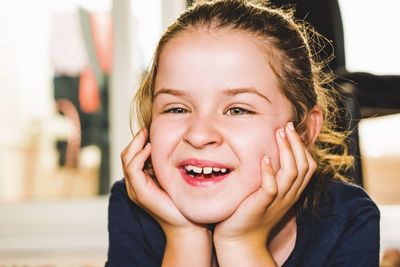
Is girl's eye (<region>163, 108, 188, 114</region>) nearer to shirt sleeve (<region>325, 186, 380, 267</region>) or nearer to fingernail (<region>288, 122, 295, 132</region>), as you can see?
fingernail (<region>288, 122, 295, 132</region>)

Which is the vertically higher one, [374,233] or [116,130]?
[374,233]

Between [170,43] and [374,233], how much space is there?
51 centimetres

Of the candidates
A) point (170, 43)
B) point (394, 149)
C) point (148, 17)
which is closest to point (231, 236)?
point (170, 43)

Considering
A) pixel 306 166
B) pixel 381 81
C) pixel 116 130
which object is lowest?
pixel 116 130

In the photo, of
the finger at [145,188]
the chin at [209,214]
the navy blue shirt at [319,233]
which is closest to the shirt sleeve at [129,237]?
the navy blue shirt at [319,233]

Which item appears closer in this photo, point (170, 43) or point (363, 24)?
point (170, 43)

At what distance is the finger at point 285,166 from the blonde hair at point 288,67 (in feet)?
0.30

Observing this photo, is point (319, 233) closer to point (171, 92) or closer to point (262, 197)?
point (262, 197)

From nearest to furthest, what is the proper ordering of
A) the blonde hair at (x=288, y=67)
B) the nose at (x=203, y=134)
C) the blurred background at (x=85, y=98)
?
the nose at (x=203, y=134)
the blonde hair at (x=288, y=67)
the blurred background at (x=85, y=98)

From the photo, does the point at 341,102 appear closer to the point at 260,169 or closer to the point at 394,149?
the point at 260,169

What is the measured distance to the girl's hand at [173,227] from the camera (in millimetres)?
872

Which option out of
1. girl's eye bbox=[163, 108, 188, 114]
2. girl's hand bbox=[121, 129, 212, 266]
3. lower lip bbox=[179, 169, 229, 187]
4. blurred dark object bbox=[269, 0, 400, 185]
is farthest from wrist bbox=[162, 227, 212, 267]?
blurred dark object bbox=[269, 0, 400, 185]

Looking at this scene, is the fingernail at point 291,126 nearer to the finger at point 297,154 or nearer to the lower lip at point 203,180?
the finger at point 297,154

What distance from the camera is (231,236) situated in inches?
32.9
